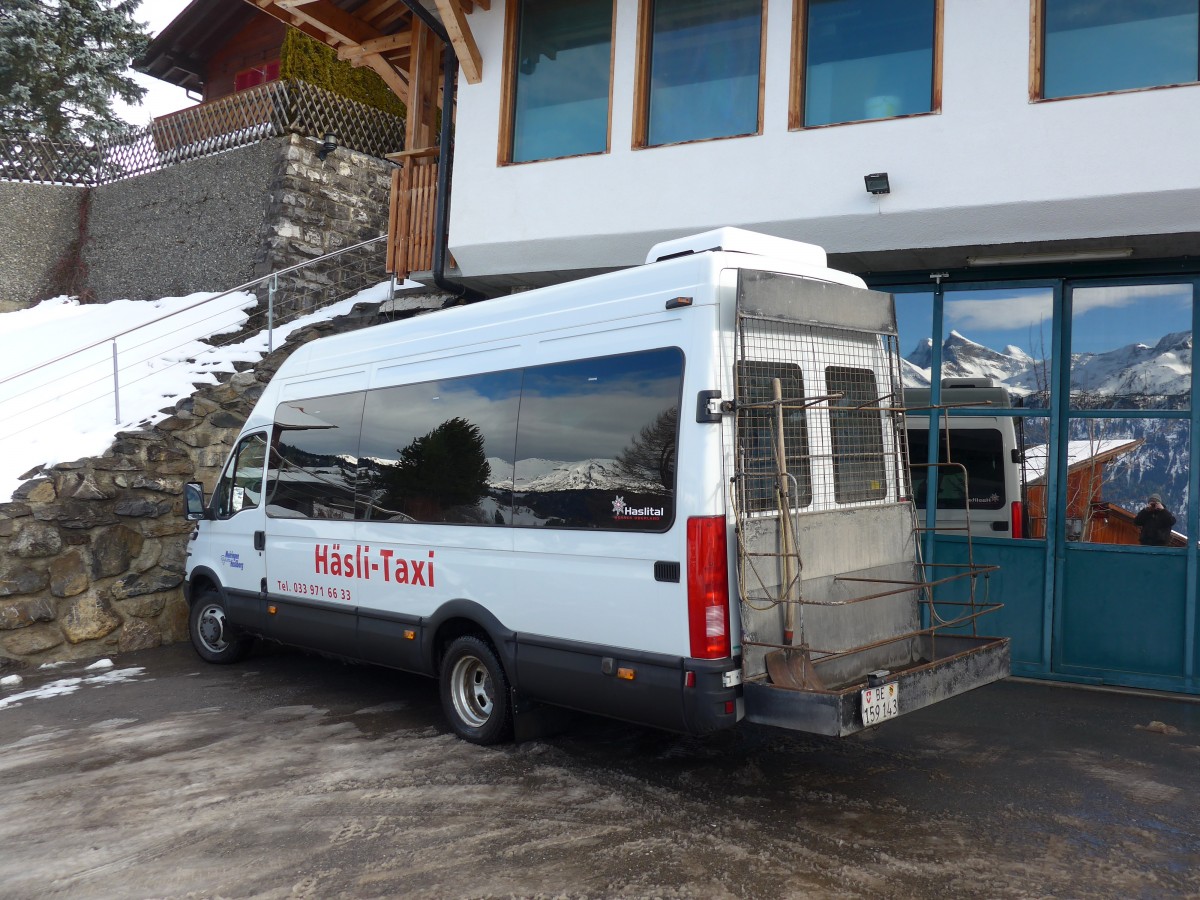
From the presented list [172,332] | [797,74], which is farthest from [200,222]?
[797,74]

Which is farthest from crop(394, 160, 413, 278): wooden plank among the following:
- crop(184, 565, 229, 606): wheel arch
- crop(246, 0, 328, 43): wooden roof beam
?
crop(184, 565, 229, 606): wheel arch

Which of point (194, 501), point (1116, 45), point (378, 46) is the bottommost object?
point (194, 501)

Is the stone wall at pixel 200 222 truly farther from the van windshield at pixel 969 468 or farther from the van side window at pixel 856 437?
the van side window at pixel 856 437

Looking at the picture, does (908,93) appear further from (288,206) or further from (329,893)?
(288,206)

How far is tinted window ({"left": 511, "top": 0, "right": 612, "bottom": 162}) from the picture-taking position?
28.6 feet

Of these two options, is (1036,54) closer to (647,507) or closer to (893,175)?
(893,175)

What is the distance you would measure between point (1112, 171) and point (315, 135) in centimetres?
1151

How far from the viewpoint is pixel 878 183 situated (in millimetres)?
7156

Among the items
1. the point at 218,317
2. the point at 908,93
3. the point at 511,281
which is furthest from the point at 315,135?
the point at 908,93

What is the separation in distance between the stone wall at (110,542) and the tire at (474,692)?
4475 mm

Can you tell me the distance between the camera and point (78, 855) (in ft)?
13.8

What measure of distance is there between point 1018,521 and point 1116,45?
139 inches

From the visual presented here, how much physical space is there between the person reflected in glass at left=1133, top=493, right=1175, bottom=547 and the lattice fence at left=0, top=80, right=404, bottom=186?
10.7m

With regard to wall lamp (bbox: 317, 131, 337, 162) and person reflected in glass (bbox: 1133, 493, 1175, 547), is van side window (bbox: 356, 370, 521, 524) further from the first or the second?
wall lamp (bbox: 317, 131, 337, 162)
